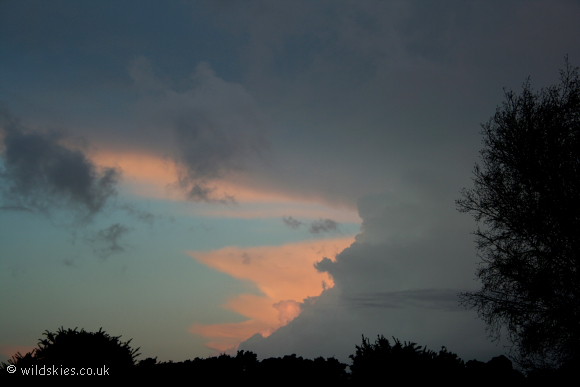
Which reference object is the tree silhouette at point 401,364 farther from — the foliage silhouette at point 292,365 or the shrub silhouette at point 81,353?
the shrub silhouette at point 81,353

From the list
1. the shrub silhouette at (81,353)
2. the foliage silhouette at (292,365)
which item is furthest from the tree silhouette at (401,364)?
the shrub silhouette at (81,353)

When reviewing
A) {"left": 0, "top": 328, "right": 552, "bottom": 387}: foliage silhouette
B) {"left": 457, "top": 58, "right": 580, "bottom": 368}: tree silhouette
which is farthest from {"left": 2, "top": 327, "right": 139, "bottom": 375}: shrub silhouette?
{"left": 457, "top": 58, "right": 580, "bottom": 368}: tree silhouette

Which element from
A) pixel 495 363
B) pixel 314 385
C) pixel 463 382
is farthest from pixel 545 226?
pixel 314 385

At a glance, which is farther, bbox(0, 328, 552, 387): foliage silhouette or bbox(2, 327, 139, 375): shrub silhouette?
bbox(2, 327, 139, 375): shrub silhouette

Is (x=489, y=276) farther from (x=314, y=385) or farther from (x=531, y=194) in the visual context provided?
(x=314, y=385)

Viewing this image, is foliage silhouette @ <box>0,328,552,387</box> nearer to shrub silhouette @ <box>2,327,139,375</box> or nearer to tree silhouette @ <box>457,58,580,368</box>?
shrub silhouette @ <box>2,327,139,375</box>

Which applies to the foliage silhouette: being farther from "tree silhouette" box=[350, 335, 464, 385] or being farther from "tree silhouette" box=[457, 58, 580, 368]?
"tree silhouette" box=[457, 58, 580, 368]

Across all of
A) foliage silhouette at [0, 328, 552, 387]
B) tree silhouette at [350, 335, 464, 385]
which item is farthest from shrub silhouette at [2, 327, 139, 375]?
tree silhouette at [350, 335, 464, 385]

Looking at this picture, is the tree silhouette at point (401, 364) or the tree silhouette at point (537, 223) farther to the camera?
the tree silhouette at point (537, 223)

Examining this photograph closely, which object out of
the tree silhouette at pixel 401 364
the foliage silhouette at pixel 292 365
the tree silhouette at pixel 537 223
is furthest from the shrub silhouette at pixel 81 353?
the tree silhouette at pixel 537 223

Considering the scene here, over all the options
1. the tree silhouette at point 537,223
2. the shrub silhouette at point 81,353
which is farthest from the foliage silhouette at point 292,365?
the tree silhouette at point 537,223

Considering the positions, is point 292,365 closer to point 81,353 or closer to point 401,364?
point 401,364

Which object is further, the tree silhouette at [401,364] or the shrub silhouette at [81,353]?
the shrub silhouette at [81,353]

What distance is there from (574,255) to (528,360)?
4889mm
